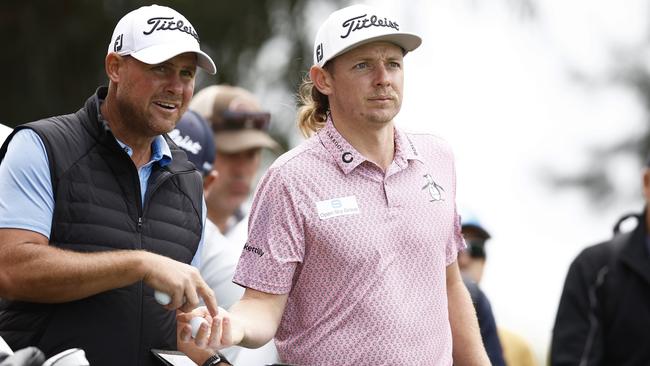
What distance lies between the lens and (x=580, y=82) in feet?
54.7

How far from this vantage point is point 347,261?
5.41m

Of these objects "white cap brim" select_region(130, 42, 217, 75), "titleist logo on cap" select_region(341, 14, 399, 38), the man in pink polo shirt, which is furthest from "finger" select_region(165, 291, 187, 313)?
"titleist logo on cap" select_region(341, 14, 399, 38)

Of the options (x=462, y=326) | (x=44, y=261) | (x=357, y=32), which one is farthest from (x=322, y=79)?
(x=44, y=261)

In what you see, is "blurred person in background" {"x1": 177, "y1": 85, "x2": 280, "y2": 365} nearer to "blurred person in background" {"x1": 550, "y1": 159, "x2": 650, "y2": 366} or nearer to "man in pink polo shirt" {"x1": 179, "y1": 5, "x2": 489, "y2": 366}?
"man in pink polo shirt" {"x1": 179, "y1": 5, "x2": 489, "y2": 366}

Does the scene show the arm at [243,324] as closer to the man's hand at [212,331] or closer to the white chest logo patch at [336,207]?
the man's hand at [212,331]

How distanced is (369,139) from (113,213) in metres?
0.97

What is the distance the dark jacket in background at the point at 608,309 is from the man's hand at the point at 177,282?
1.47m

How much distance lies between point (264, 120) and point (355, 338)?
328 cm

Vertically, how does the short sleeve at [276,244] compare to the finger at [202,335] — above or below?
above

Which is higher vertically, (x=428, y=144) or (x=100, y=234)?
(x=428, y=144)

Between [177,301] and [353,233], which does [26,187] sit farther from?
[353,233]

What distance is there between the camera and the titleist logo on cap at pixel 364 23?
5605 mm

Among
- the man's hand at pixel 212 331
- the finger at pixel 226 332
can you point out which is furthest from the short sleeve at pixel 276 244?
the finger at pixel 226 332

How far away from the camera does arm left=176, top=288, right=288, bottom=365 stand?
500 cm
